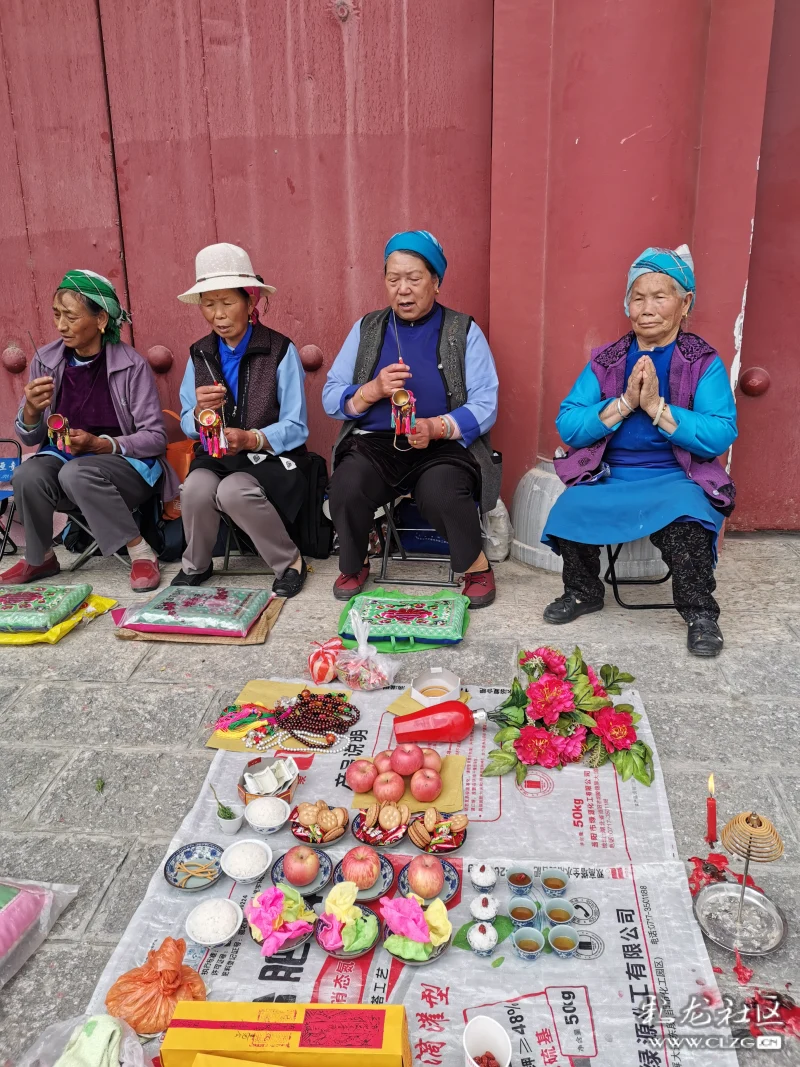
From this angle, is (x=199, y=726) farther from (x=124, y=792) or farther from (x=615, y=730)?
(x=615, y=730)

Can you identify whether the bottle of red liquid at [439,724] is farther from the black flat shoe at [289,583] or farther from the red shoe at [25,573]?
the red shoe at [25,573]

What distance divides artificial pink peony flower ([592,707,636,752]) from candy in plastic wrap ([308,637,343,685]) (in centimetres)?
96

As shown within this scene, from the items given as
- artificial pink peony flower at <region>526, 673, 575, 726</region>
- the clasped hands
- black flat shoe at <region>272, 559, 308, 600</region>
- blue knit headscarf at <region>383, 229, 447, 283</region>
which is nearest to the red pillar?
blue knit headscarf at <region>383, 229, 447, 283</region>

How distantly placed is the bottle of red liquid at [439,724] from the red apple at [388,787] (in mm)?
224

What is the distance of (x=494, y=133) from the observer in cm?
377

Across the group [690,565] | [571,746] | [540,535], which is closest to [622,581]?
[540,535]

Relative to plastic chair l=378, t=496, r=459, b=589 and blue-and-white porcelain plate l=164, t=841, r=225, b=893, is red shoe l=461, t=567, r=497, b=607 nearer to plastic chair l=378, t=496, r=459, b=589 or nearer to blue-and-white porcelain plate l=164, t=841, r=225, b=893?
plastic chair l=378, t=496, r=459, b=589

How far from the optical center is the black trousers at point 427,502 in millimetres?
3422

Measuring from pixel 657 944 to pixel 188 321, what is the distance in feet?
12.8

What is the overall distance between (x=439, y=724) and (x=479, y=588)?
1.19m

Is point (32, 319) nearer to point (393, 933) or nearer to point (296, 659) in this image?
point (296, 659)

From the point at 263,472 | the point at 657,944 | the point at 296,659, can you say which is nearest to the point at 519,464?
the point at 263,472

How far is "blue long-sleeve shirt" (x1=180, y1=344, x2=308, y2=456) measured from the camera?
12.2ft

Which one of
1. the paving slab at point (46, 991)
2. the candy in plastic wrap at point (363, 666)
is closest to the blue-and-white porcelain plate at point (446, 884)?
the paving slab at point (46, 991)
